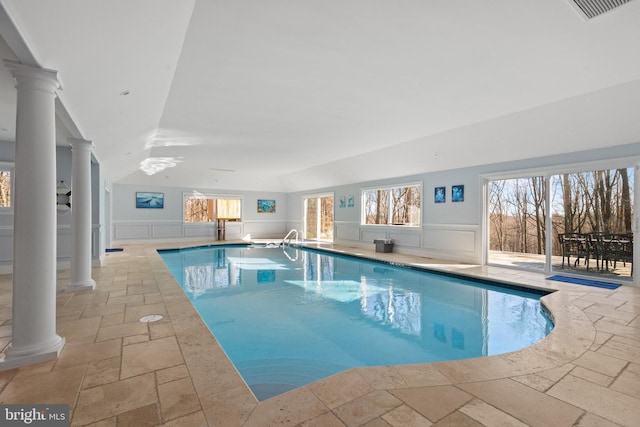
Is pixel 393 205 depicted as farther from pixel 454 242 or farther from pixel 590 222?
pixel 590 222

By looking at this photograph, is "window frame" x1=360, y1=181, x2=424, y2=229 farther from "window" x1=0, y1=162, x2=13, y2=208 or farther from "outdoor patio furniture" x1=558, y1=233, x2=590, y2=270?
"window" x1=0, y1=162, x2=13, y2=208

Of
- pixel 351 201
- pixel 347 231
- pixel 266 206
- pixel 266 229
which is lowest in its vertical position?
pixel 266 229

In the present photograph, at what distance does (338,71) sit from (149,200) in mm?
10490

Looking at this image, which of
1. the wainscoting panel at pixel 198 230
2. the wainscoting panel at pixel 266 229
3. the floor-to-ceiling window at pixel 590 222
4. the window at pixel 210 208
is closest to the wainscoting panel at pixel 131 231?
the wainscoting panel at pixel 198 230

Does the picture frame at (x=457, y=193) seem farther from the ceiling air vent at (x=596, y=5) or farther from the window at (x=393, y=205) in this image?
the ceiling air vent at (x=596, y=5)

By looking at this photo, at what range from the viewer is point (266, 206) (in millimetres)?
14297

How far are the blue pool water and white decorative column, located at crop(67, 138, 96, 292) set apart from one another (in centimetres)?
162

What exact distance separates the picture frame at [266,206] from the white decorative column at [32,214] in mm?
11851

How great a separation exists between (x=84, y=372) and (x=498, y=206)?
9.52m

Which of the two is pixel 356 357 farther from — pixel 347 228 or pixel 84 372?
pixel 347 228

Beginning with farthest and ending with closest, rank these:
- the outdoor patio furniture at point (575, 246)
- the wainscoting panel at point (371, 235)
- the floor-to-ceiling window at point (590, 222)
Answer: the wainscoting panel at point (371, 235)
the outdoor patio furniture at point (575, 246)
the floor-to-ceiling window at point (590, 222)

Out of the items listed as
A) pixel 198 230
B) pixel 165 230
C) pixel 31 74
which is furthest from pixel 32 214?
pixel 198 230

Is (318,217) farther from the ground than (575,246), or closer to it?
farther from the ground

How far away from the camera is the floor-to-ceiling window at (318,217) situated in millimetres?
13016
